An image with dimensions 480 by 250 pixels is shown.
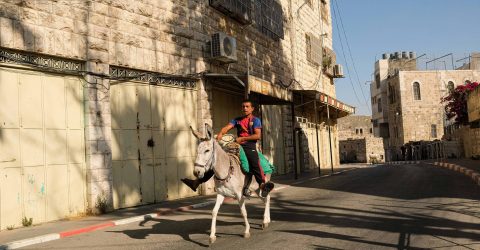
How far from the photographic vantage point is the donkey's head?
6484 millimetres

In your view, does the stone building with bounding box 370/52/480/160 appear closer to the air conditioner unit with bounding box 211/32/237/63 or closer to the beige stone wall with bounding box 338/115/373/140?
the beige stone wall with bounding box 338/115/373/140

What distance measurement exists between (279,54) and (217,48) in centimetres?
811

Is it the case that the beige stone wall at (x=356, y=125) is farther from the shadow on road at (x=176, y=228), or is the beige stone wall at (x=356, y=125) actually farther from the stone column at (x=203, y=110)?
the shadow on road at (x=176, y=228)


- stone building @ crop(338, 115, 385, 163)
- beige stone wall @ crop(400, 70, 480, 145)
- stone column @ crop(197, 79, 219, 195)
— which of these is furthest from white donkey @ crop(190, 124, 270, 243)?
beige stone wall @ crop(400, 70, 480, 145)

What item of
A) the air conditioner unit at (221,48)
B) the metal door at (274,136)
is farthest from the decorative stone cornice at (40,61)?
the metal door at (274,136)

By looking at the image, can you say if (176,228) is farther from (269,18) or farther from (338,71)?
(338,71)

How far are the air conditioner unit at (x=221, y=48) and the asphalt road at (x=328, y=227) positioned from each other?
5.49 metres

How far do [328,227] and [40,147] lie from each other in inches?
260

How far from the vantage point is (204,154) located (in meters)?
6.65

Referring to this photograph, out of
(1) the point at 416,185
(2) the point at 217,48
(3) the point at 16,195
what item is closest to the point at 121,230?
(3) the point at 16,195

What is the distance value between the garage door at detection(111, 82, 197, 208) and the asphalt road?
89.3 inches

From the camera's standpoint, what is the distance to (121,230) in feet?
28.8

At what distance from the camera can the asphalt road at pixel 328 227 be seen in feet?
22.0

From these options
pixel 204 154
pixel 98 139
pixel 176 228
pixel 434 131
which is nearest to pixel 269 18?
pixel 98 139
